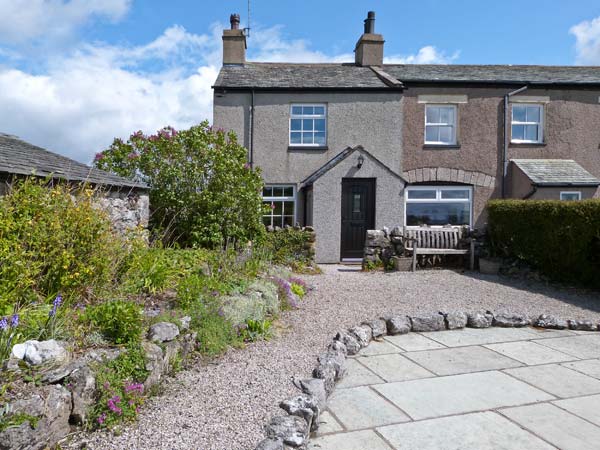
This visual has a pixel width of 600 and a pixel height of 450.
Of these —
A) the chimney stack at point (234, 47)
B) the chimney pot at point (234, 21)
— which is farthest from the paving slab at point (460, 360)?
the chimney pot at point (234, 21)

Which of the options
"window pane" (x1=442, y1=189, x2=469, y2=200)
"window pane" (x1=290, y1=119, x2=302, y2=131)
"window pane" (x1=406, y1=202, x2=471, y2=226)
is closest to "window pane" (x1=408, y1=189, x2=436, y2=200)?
"window pane" (x1=406, y1=202, x2=471, y2=226)

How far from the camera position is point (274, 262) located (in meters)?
9.77

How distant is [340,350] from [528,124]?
1244 cm

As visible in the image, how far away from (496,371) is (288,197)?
9.60 m

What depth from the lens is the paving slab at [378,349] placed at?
4.86m

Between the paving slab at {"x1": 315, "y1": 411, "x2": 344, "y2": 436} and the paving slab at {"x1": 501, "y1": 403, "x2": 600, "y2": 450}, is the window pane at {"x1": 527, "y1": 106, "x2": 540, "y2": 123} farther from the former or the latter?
the paving slab at {"x1": 315, "y1": 411, "x2": 344, "y2": 436}

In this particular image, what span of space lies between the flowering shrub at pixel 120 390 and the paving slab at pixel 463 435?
166 cm

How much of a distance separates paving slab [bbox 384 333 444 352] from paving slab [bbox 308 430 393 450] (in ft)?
6.76

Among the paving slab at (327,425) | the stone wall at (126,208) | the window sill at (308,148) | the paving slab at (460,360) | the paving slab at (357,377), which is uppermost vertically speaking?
the window sill at (308,148)

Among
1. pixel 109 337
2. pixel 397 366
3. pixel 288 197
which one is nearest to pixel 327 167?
pixel 288 197

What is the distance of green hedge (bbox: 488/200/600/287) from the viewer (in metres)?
8.23

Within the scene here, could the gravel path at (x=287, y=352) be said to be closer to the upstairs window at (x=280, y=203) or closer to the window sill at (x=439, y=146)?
the upstairs window at (x=280, y=203)

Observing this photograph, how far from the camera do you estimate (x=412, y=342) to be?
5301 millimetres

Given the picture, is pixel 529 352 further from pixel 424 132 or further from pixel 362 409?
pixel 424 132
